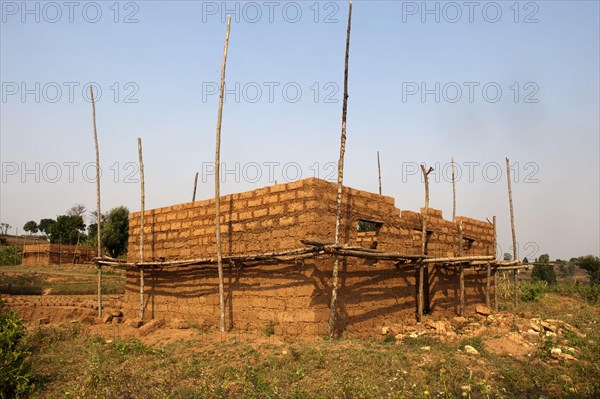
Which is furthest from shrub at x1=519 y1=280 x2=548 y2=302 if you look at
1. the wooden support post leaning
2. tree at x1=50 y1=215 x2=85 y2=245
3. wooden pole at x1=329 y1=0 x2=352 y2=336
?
tree at x1=50 y1=215 x2=85 y2=245

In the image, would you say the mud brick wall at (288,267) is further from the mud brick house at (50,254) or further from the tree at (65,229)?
the tree at (65,229)

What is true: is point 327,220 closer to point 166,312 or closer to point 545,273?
point 166,312

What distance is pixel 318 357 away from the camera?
7105 mm

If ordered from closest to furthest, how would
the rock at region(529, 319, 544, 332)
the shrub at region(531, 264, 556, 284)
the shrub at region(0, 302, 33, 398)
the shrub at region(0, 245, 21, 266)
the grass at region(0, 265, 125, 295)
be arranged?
the shrub at region(0, 302, 33, 398) < the rock at region(529, 319, 544, 332) < the grass at region(0, 265, 125, 295) < the shrub at region(0, 245, 21, 266) < the shrub at region(531, 264, 556, 284)

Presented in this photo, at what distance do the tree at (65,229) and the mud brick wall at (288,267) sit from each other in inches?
1458

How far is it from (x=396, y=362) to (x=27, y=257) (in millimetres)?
30450

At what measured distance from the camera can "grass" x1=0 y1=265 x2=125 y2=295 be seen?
19.8 meters

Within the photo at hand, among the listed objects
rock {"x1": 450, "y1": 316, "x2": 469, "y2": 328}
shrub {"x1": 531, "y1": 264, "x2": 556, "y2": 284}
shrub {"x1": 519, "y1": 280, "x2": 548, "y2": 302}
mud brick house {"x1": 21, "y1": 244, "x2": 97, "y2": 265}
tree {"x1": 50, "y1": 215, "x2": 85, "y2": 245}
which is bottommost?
shrub {"x1": 531, "y1": 264, "x2": 556, "y2": 284}

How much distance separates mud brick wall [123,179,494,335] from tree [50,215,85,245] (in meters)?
37.0

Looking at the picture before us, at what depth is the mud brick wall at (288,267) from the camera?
28.8 feet

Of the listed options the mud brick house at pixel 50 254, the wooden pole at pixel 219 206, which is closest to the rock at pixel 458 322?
the wooden pole at pixel 219 206

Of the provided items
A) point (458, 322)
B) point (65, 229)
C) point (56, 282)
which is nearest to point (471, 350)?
point (458, 322)

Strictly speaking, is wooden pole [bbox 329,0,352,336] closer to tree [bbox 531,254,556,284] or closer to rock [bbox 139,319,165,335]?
rock [bbox 139,319,165,335]

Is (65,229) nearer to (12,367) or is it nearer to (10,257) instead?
(10,257)
